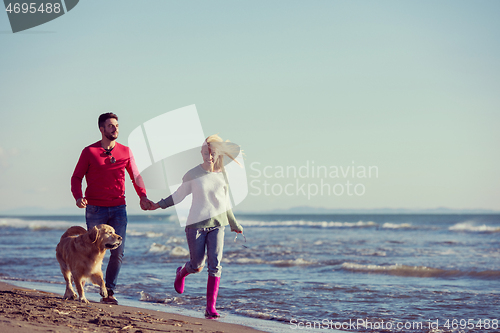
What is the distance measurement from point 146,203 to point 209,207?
87 cm

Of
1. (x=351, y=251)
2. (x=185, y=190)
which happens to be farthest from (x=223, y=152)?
(x=351, y=251)

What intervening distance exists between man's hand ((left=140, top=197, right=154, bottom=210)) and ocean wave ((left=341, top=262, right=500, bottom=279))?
612 cm

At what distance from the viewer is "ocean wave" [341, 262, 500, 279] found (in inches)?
365

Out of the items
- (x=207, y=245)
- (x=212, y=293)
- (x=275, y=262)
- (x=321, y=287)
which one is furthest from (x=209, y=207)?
(x=275, y=262)

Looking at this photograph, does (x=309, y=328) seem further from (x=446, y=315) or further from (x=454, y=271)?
(x=454, y=271)

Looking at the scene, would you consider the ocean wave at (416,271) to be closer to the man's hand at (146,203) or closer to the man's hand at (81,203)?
the man's hand at (146,203)

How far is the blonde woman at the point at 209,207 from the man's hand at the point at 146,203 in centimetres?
24

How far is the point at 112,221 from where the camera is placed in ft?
16.3

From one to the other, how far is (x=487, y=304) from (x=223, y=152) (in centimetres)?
452

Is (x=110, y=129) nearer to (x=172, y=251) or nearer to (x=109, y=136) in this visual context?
(x=109, y=136)

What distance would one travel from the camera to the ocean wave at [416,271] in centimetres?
928

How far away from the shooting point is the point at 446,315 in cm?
556

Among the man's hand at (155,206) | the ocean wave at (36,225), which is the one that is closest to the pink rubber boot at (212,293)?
the man's hand at (155,206)

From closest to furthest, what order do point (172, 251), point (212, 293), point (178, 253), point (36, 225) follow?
point (212, 293) → point (178, 253) → point (172, 251) → point (36, 225)
